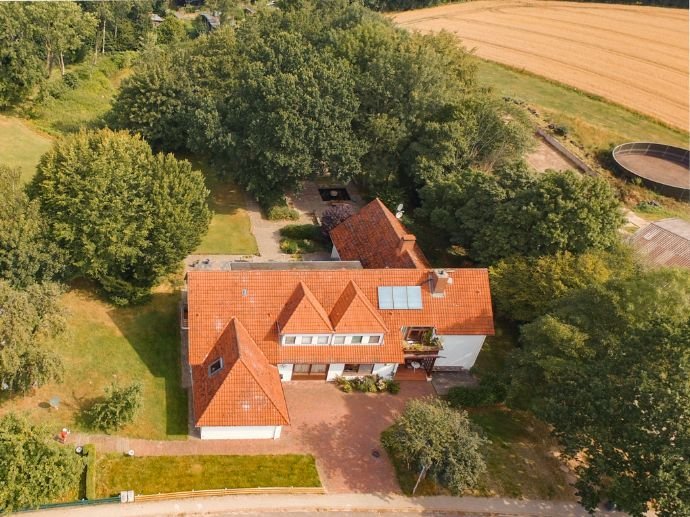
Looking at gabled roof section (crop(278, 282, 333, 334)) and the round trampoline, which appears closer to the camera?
gabled roof section (crop(278, 282, 333, 334))

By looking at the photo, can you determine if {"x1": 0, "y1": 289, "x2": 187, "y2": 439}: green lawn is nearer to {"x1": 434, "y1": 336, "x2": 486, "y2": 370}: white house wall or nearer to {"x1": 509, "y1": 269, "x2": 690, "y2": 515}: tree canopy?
{"x1": 434, "y1": 336, "x2": 486, "y2": 370}: white house wall

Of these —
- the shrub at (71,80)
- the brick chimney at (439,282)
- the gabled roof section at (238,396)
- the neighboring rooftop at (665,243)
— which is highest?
the neighboring rooftop at (665,243)

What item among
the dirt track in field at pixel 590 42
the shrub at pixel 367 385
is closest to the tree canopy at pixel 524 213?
the shrub at pixel 367 385

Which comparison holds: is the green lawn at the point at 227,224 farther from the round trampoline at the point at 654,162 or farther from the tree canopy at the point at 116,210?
the round trampoline at the point at 654,162

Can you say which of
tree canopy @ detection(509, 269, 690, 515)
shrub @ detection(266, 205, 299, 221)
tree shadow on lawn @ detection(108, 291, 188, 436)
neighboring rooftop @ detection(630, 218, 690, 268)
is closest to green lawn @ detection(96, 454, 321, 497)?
tree shadow on lawn @ detection(108, 291, 188, 436)

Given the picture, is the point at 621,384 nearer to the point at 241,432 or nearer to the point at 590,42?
the point at 241,432

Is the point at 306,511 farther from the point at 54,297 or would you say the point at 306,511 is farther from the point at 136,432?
the point at 54,297

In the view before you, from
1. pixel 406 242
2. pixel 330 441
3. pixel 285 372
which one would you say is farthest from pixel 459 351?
pixel 285 372
